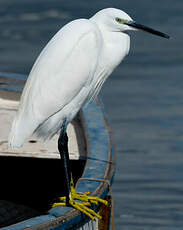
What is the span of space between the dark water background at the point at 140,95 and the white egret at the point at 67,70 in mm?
2223

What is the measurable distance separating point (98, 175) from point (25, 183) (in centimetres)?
124

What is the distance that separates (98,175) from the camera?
4926 mm

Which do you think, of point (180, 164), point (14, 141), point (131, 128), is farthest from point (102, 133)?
point (131, 128)

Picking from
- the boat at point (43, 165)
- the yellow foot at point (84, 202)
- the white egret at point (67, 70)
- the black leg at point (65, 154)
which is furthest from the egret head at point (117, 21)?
the yellow foot at point (84, 202)

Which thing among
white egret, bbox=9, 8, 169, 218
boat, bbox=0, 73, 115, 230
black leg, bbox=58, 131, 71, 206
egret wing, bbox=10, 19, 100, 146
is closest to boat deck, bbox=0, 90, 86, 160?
boat, bbox=0, 73, 115, 230

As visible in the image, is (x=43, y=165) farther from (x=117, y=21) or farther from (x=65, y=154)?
(x=117, y=21)

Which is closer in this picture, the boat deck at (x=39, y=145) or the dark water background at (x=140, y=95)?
the boat deck at (x=39, y=145)

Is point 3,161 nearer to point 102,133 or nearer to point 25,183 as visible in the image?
point 25,183

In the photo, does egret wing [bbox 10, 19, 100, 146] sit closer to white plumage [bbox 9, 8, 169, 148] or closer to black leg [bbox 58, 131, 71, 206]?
white plumage [bbox 9, 8, 169, 148]

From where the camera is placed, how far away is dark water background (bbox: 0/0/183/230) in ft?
24.2

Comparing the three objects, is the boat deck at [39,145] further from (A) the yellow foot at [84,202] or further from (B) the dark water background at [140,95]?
(B) the dark water background at [140,95]

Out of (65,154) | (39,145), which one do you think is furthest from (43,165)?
(65,154)

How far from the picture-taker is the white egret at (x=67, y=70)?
4.86 metres

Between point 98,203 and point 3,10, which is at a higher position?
point 98,203
